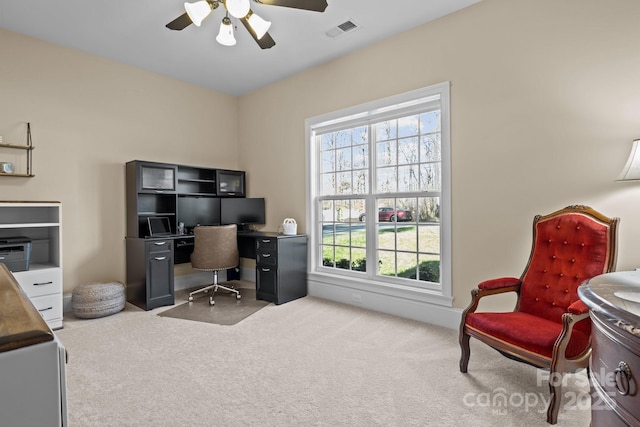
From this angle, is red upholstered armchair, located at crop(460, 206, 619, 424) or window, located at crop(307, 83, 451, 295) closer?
red upholstered armchair, located at crop(460, 206, 619, 424)

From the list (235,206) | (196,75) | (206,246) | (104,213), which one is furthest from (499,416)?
(196,75)

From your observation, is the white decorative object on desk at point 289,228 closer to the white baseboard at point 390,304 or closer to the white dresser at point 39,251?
the white baseboard at point 390,304

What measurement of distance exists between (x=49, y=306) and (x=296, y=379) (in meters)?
2.72

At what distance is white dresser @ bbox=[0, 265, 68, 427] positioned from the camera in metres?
0.61

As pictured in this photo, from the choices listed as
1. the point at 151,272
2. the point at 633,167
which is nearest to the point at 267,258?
the point at 151,272

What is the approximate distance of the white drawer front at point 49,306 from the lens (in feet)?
10.7

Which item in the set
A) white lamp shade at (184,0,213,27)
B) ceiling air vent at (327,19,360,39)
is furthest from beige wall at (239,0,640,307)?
white lamp shade at (184,0,213,27)

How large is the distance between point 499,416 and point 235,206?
4.09 m

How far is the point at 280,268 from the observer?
4109 millimetres

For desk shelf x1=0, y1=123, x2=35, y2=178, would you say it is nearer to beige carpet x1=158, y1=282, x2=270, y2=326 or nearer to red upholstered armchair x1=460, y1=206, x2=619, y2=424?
beige carpet x1=158, y1=282, x2=270, y2=326

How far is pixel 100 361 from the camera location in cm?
259

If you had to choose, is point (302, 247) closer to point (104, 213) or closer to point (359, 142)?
point (359, 142)

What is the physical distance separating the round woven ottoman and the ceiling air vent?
3732mm

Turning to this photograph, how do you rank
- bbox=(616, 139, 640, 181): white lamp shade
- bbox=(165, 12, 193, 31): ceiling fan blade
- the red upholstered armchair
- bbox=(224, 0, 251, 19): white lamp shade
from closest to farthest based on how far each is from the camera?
the red upholstered armchair, bbox=(616, 139, 640, 181): white lamp shade, bbox=(224, 0, 251, 19): white lamp shade, bbox=(165, 12, 193, 31): ceiling fan blade
